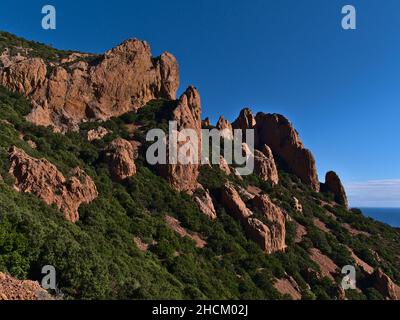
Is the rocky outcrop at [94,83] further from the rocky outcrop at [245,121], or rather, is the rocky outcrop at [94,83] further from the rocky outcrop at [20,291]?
the rocky outcrop at [20,291]

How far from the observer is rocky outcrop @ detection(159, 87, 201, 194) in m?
39.8

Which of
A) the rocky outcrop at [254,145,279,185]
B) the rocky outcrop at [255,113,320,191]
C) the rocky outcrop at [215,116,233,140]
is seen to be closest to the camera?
the rocky outcrop at [254,145,279,185]

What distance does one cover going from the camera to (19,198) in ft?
72.8

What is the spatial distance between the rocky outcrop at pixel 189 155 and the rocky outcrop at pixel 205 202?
3.18ft

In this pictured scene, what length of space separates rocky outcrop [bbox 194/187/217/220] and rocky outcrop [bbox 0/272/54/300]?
84.3 feet

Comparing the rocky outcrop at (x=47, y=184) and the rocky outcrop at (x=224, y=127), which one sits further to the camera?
the rocky outcrop at (x=224, y=127)

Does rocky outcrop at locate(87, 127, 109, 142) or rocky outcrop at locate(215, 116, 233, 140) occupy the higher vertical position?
rocky outcrop at locate(215, 116, 233, 140)

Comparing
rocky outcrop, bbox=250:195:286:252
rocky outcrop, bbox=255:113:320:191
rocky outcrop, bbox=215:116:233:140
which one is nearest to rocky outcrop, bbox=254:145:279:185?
rocky outcrop, bbox=215:116:233:140

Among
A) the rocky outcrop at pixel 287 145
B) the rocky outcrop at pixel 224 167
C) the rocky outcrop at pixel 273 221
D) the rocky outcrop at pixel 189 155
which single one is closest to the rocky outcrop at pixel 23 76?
the rocky outcrop at pixel 189 155

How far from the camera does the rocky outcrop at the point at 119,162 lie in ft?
120

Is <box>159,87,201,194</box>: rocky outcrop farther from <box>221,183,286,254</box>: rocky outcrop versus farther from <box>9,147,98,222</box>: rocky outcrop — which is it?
<box>9,147,98,222</box>: rocky outcrop

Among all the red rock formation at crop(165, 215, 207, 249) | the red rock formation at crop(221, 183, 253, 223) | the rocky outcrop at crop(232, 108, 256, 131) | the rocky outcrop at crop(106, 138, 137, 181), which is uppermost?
the rocky outcrop at crop(232, 108, 256, 131)

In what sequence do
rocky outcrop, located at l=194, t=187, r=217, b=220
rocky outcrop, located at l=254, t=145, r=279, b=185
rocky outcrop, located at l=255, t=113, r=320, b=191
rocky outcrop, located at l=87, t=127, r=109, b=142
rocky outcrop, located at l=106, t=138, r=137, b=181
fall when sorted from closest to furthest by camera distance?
1. rocky outcrop, located at l=106, t=138, r=137, b=181
2. rocky outcrop, located at l=194, t=187, r=217, b=220
3. rocky outcrop, located at l=87, t=127, r=109, b=142
4. rocky outcrop, located at l=254, t=145, r=279, b=185
5. rocky outcrop, located at l=255, t=113, r=320, b=191
